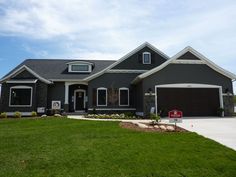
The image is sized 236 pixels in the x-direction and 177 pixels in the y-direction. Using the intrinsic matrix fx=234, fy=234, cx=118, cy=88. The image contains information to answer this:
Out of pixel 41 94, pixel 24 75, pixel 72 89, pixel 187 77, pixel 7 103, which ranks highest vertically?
pixel 24 75

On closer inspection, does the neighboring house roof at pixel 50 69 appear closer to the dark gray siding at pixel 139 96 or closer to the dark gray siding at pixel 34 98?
the dark gray siding at pixel 34 98

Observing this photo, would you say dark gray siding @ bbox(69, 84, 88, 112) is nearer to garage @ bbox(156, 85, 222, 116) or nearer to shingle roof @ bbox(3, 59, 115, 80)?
shingle roof @ bbox(3, 59, 115, 80)

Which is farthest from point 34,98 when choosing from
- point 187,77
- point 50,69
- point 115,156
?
point 115,156

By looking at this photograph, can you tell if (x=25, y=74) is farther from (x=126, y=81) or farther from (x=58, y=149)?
(x=58, y=149)

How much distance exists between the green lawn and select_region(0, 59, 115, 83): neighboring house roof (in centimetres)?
1375

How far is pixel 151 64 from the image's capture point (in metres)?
22.9

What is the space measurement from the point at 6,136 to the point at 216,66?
1650 centimetres

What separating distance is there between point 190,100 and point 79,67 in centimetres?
1164

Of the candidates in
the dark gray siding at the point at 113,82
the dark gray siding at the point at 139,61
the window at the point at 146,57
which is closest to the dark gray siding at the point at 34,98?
the dark gray siding at the point at 113,82

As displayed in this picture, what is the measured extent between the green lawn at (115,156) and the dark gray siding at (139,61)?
1386cm

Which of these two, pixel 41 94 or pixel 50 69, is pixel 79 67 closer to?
pixel 50 69

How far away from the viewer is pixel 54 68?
2505 centimetres

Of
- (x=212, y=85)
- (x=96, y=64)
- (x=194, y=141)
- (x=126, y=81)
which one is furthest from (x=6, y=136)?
(x=96, y=64)

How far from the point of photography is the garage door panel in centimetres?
1912
